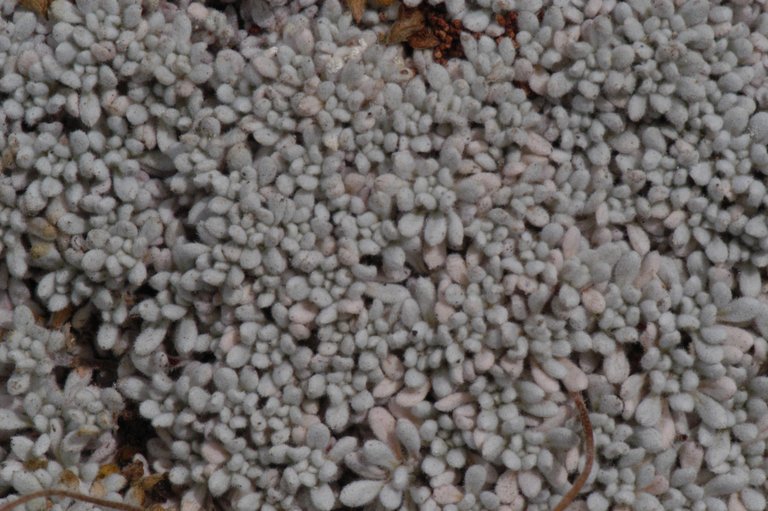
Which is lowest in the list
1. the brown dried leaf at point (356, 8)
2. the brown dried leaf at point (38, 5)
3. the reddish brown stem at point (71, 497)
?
the reddish brown stem at point (71, 497)

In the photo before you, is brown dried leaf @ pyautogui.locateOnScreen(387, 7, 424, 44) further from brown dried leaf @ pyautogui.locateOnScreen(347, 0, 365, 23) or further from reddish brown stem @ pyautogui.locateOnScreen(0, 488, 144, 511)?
reddish brown stem @ pyautogui.locateOnScreen(0, 488, 144, 511)

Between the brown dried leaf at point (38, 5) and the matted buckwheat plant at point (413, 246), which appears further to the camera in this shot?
the brown dried leaf at point (38, 5)

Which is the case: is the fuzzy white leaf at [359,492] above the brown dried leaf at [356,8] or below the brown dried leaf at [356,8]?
below

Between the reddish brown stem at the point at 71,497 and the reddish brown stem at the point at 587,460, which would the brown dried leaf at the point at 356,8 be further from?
the reddish brown stem at the point at 71,497

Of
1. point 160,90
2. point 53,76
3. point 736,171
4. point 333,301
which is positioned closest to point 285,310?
point 333,301

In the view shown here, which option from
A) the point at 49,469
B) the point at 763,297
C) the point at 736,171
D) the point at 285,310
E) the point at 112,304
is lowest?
the point at 49,469

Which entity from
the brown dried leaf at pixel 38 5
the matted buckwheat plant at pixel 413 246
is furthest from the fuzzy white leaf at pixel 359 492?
the brown dried leaf at pixel 38 5

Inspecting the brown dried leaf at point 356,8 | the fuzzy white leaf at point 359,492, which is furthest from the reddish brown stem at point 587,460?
the brown dried leaf at point 356,8

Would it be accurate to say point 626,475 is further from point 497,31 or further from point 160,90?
point 160,90
